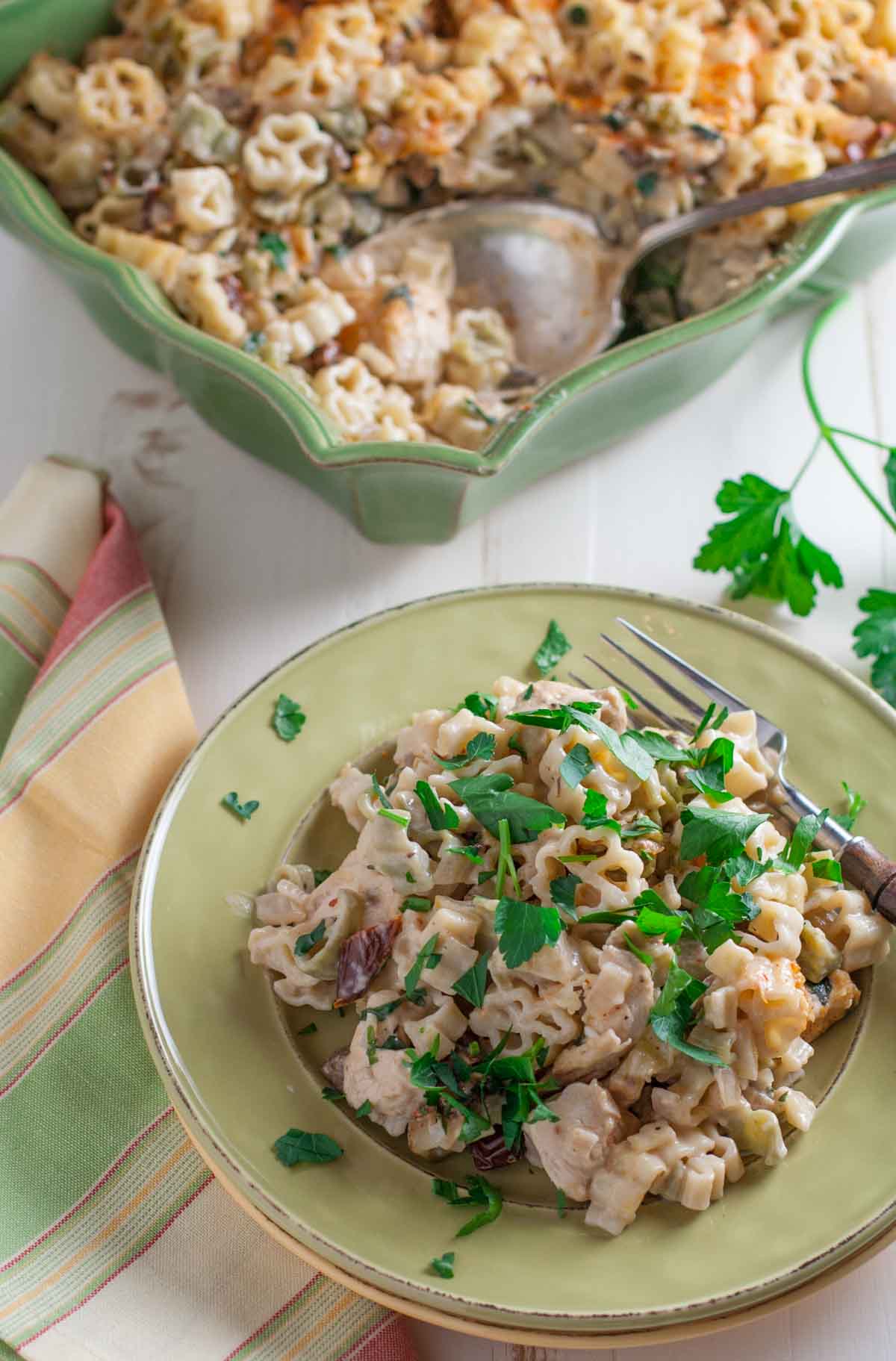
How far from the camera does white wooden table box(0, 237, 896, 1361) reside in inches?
94.0

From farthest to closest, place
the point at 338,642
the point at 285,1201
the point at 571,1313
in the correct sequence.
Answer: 1. the point at 338,642
2. the point at 285,1201
3. the point at 571,1313

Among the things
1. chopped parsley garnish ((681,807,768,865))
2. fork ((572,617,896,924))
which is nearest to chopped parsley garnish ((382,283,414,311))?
fork ((572,617,896,924))

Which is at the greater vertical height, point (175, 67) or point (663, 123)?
point (175, 67)

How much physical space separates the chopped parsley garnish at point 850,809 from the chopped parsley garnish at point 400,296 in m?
1.13

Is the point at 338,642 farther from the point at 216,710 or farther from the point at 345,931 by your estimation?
the point at 345,931

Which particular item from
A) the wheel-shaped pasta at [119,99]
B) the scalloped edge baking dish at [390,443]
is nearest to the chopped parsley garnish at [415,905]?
the scalloped edge baking dish at [390,443]

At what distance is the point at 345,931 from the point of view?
1.66 metres

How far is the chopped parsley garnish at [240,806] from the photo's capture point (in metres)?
1.86

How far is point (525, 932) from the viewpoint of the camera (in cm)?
151

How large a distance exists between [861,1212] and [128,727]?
114cm

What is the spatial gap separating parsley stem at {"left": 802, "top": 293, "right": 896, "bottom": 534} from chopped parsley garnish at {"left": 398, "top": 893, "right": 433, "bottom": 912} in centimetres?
113

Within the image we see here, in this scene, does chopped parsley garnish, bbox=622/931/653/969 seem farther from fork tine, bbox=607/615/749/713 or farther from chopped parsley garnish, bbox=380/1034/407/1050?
fork tine, bbox=607/615/749/713

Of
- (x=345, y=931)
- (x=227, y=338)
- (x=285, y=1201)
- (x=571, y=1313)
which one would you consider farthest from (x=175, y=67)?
(x=571, y=1313)

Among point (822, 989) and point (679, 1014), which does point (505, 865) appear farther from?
point (822, 989)
